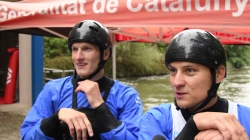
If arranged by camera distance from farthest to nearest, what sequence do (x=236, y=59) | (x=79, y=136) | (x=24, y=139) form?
(x=236, y=59)
(x=24, y=139)
(x=79, y=136)

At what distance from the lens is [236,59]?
55781mm

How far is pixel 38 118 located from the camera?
7.83ft

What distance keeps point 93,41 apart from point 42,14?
2.58m

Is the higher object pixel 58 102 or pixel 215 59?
pixel 215 59

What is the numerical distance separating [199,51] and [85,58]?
98 centimetres

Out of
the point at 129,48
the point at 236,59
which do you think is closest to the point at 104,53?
the point at 129,48

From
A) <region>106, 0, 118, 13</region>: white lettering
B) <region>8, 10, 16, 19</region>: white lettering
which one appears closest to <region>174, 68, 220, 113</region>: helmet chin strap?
<region>106, 0, 118, 13</region>: white lettering

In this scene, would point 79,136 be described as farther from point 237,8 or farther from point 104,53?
point 237,8

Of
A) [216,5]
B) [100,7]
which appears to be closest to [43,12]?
[100,7]

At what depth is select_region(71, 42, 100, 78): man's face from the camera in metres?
2.47

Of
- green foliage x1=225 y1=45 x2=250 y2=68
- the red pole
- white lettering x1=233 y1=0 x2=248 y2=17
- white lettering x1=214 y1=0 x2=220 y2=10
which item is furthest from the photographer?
green foliage x1=225 y1=45 x2=250 y2=68

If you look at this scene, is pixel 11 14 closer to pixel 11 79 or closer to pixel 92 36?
pixel 92 36

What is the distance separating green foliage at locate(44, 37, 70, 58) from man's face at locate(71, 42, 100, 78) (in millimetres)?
23406

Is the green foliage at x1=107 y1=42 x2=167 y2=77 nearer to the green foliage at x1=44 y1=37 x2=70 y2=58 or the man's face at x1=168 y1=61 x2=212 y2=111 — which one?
the green foliage at x1=44 y1=37 x2=70 y2=58
